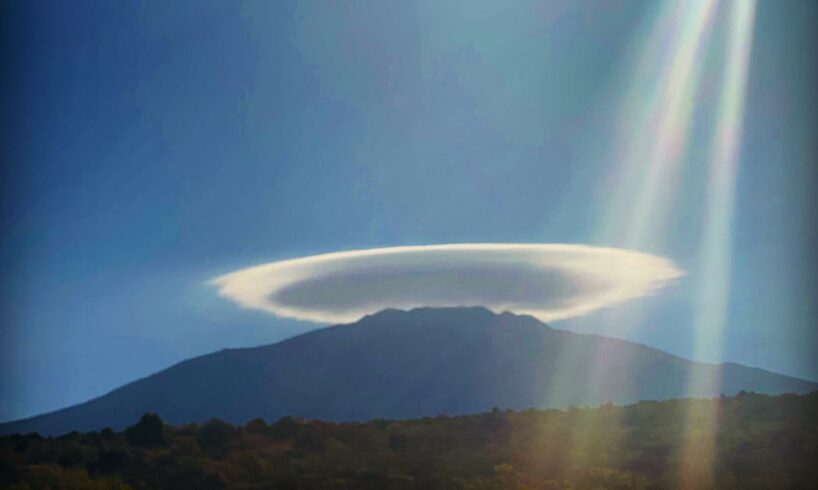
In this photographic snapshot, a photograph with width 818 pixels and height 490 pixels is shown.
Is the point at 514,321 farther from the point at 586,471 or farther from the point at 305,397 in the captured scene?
the point at 586,471

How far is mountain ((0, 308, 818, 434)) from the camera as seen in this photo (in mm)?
55688

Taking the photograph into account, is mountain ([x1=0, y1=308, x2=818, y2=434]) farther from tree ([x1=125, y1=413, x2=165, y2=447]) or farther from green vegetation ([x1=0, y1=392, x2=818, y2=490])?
tree ([x1=125, y1=413, x2=165, y2=447])

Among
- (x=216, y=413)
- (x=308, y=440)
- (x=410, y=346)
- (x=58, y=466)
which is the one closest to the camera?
(x=58, y=466)

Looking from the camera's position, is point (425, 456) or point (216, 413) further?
point (216, 413)

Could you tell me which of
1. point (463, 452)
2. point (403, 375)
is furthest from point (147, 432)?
point (403, 375)

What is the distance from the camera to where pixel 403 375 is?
76.6 metres

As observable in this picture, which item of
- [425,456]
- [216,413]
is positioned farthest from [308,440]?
[216,413]

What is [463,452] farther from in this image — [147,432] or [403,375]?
[403,375]

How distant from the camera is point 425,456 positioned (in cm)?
2322

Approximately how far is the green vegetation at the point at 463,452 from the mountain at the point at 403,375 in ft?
55.4

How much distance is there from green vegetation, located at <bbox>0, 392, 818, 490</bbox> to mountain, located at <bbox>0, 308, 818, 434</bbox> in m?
16.9

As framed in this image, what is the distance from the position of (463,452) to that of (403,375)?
176 feet

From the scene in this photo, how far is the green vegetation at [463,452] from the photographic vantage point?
20688 mm

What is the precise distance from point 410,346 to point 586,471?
6392cm
